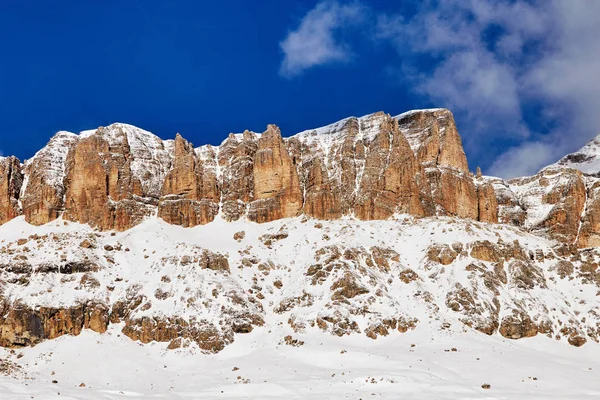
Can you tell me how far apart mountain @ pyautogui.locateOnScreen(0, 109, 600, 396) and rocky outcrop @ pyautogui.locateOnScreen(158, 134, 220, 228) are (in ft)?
1.26

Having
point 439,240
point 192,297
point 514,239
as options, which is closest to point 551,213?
point 514,239

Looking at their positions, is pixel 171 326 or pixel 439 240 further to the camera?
pixel 439 240

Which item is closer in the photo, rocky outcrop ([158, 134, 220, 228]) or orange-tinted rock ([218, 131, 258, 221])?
rocky outcrop ([158, 134, 220, 228])

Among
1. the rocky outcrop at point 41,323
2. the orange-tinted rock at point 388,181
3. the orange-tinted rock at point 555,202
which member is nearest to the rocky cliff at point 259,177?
the orange-tinted rock at point 388,181

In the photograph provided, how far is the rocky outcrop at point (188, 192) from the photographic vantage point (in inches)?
4692

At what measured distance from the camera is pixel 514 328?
86500 mm

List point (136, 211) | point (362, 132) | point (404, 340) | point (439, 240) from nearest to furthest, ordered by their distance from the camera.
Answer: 1. point (404, 340)
2. point (439, 240)
3. point (136, 211)
4. point (362, 132)

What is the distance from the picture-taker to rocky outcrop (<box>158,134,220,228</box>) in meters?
119

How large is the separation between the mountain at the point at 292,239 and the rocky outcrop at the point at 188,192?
38 cm

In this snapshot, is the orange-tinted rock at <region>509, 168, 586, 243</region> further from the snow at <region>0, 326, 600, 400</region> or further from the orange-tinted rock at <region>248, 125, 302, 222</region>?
the orange-tinted rock at <region>248, 125, 302, 222</region>

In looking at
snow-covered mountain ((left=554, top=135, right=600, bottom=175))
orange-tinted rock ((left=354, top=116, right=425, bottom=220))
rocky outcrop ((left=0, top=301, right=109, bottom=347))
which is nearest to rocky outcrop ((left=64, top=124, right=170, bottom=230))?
rocky outcrop ((left=0, top=301, right=109, bottom=347))

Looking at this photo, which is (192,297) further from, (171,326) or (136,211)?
(136,211)

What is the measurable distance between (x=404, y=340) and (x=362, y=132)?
59800 mm

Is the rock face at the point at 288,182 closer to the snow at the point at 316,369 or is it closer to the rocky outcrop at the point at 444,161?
the rocky outcrop at the point at 444,161
